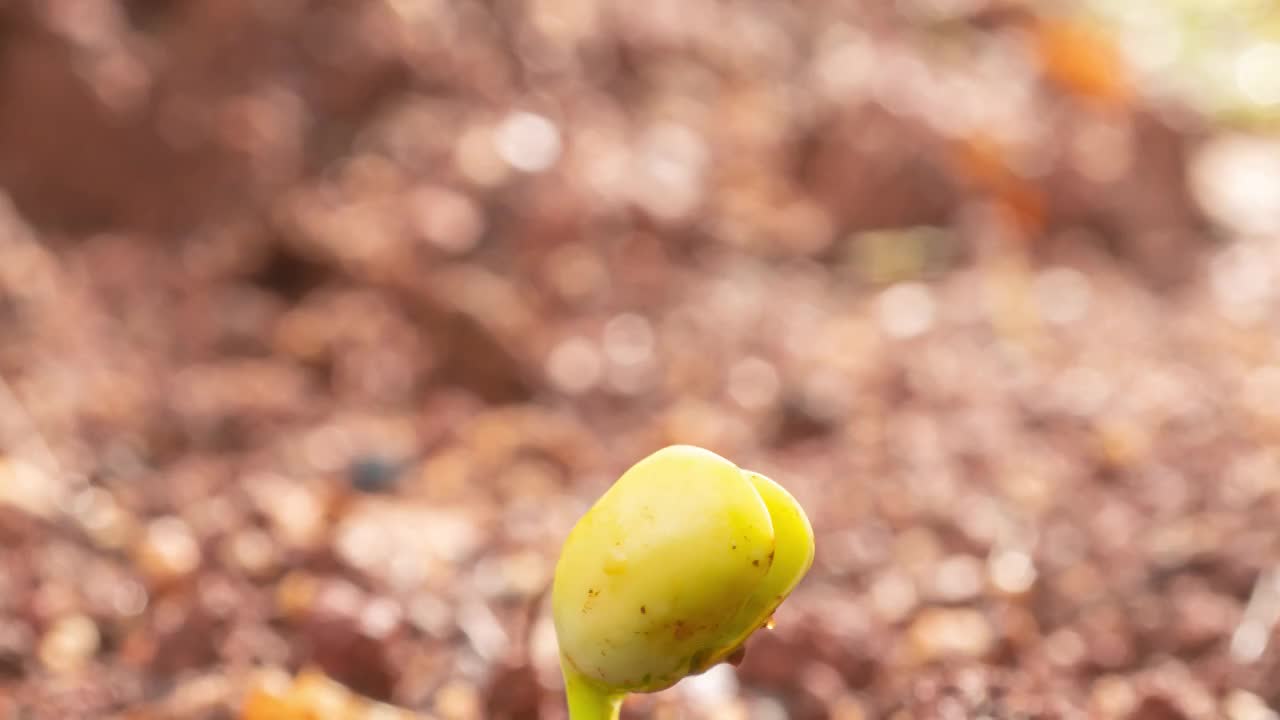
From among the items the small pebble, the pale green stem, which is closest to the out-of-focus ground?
the small pebble

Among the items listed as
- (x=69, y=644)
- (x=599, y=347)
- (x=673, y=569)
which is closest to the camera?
(x=673, y=569)

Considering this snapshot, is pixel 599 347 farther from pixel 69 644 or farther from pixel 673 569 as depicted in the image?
pixel 673 569

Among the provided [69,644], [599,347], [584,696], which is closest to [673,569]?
[584,696]

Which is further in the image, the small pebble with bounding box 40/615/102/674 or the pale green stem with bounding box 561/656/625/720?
the small pebble with bounding box 40/615/102/674

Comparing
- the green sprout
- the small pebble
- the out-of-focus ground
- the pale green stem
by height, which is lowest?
the out-of-focus ground

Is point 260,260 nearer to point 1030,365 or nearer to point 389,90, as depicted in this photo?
point 389,90

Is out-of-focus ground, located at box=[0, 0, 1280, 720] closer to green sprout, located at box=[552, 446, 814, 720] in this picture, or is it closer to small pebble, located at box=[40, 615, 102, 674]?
small pebble, located at box=[40, 615, 102, 674]
